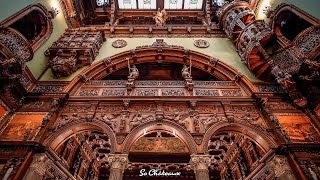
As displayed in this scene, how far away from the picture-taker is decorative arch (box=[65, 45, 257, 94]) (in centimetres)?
969

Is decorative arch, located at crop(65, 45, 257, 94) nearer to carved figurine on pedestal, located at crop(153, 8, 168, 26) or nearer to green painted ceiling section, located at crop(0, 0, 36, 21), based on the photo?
carved figurine on pedestal, located at crop(153, 8, 168, 26)

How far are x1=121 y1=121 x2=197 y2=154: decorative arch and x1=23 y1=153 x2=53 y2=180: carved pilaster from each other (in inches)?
88.9

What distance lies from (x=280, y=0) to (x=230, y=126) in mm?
6073

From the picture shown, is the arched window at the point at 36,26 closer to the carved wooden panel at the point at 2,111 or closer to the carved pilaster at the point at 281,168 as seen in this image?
the carved wooden panel at the point at 2,111

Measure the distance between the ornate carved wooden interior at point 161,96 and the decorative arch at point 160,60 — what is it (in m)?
0.05

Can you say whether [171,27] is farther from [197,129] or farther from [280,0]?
[197,129]

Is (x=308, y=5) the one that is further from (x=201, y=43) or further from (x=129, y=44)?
(x=129, y=44)

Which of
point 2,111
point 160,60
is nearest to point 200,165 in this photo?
point 160,60

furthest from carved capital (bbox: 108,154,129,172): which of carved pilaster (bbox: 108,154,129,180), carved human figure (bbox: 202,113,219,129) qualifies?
carved human figure (bbox: 202,113,219,129)

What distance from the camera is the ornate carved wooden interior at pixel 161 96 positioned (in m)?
6.66

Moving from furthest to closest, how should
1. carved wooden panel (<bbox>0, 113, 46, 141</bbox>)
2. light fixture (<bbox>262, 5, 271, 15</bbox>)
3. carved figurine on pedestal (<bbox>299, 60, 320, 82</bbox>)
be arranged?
light fixture (<bbox>262, 5, 271, 15</bbox>) → carved wooden panel (<bbox>0, 113, 46, 141</bbox>) → carved figurine on pedestal (<bbox>299, 60, 320, 82</bbox>)

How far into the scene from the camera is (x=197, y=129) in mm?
7289

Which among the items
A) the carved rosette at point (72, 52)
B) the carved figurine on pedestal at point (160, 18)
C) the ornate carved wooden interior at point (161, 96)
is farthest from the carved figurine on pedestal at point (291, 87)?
the carved rosette at point (72, 52)

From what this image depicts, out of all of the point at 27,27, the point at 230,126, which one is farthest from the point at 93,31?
the point at 230,126
